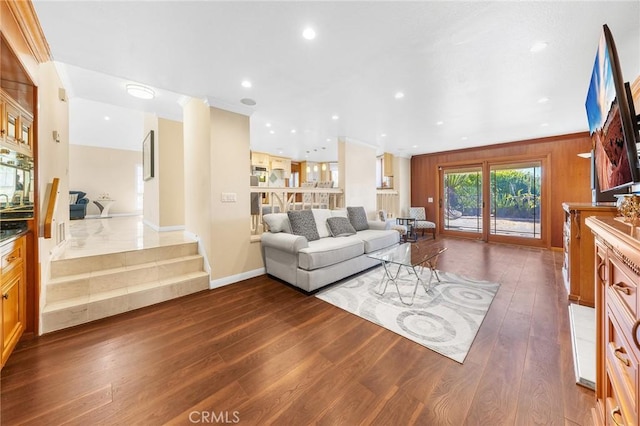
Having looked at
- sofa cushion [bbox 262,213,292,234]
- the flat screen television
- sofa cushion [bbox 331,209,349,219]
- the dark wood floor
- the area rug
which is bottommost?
the dark wood floor

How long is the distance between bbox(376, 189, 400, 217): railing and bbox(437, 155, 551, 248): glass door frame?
1.21 m

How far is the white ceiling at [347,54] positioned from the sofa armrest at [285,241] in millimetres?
1897

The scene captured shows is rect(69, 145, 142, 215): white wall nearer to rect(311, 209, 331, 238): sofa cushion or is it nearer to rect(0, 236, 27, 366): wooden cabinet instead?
rect(0, 236, 27, 366): wooden cabinet

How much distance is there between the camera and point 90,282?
2494 millimetres

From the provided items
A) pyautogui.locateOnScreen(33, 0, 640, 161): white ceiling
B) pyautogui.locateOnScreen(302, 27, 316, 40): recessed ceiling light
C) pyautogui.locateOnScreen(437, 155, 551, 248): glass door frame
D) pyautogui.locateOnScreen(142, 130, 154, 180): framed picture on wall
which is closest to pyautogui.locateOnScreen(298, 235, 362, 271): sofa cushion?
pyautogui.locateOnScreen(33, 0, 640, 161): white ceiling

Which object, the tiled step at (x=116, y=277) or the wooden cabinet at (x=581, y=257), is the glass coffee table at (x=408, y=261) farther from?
the tiled step at (x=116, y=277)

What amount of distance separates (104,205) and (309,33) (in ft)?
31.2

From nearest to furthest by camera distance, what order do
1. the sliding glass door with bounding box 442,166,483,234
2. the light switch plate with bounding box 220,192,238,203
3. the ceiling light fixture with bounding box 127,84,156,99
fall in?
the ceiling light fixture with bounding box 127,84,156,99, the light switch plate with bounding box 220,192,238,203, the sliding glass door with bounding box 442,166,483,234

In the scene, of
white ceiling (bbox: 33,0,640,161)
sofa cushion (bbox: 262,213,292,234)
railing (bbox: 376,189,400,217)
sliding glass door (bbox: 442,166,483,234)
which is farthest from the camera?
railing (bbox: 376,189,400,217)

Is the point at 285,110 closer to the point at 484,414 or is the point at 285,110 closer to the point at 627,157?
the point at 627,157

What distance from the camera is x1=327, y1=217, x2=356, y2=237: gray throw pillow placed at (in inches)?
157

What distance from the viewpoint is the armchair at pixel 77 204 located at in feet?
22.7

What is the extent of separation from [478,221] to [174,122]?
25.0 feet

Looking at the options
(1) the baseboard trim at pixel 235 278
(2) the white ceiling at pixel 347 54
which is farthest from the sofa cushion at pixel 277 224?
(2) the white ceiling at pixel 347 54
